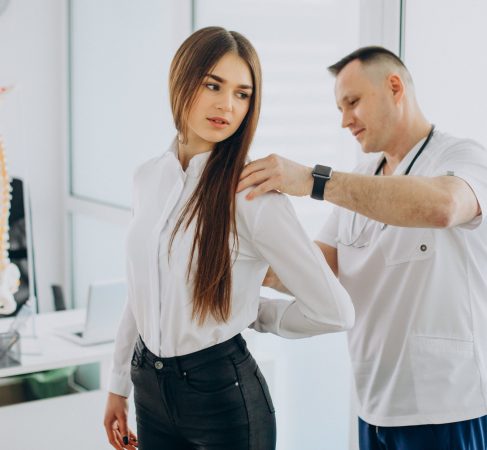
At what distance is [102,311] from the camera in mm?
2699

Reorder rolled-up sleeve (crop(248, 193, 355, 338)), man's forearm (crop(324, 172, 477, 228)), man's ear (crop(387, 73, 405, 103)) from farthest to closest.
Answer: man's ear (crop(387, 73, 405, 103)) < man's forearm (crop(324, 172, 477, 228)) < rolled-up sleeve (crop(248, 193, 355, 338))

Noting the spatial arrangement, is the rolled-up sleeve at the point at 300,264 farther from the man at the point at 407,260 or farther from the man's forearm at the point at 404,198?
the man's forearm at the point at 404,198

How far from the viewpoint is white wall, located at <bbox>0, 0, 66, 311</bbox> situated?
474cm

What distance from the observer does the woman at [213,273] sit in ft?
4.57

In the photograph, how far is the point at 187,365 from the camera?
142cm

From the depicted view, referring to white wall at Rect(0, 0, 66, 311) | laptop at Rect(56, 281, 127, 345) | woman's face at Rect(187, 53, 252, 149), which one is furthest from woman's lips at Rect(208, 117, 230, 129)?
white wall at Rect(0, 0, 66, 311)

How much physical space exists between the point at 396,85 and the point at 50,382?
152 centimetres

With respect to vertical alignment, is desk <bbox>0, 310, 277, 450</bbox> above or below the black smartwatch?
below

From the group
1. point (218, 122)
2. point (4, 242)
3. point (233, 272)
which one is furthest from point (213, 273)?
point (4, 242)

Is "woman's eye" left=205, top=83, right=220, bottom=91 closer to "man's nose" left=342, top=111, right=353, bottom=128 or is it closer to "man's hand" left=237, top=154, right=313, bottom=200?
"man's hand" left=237, top=154, right=313, bottom=200

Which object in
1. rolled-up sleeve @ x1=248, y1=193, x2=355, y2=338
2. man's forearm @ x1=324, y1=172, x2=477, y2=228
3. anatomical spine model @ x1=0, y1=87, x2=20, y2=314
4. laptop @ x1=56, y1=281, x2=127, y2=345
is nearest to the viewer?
rolled-up sleeve @ x1=248, y1=193, x2=355, y2=338

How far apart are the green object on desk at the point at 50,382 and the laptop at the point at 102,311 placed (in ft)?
0.51

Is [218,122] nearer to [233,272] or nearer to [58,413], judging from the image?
[233,272]

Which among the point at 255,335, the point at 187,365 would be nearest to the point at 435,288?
the point at 187,365
